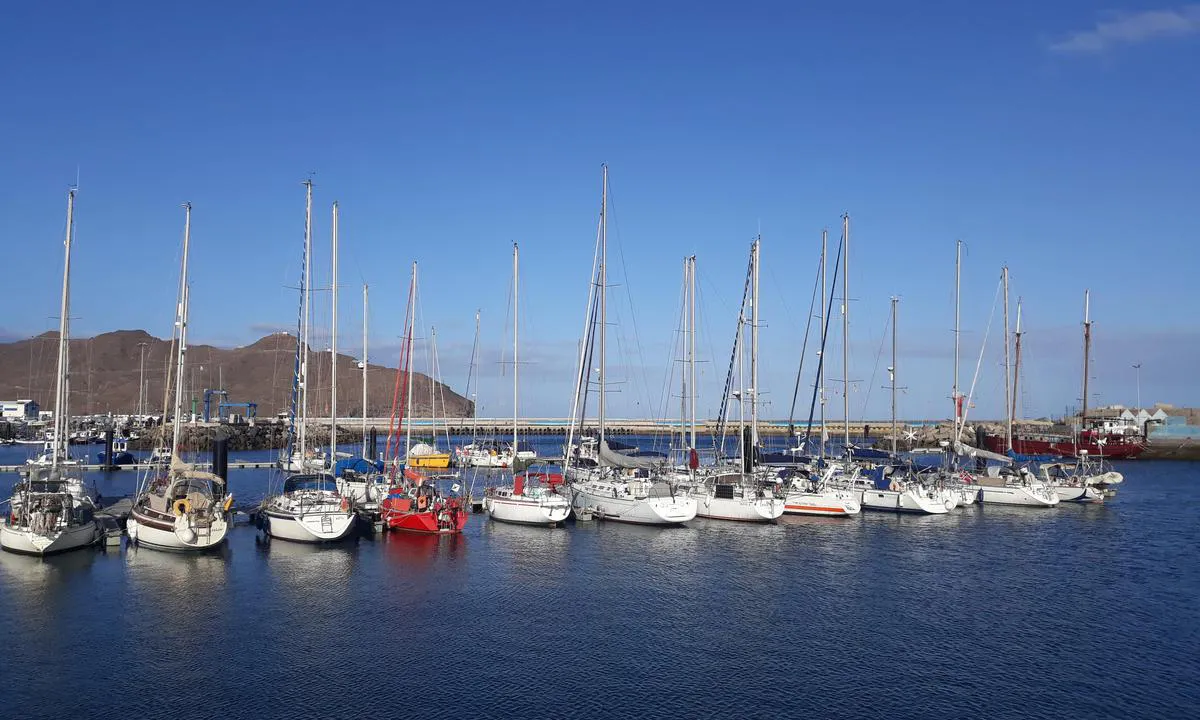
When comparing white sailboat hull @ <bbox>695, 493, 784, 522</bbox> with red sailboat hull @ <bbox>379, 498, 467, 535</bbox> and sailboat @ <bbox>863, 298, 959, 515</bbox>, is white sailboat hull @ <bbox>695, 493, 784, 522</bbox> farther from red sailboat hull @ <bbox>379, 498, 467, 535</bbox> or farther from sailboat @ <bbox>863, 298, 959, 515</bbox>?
red sailboat hull @ <bbox>379, 498, 467, 535</bbox>

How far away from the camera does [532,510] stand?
48969mm

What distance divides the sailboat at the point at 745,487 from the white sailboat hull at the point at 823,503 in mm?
1754

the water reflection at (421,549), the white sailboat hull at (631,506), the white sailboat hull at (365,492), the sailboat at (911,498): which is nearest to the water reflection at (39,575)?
the water reflection at (421,549)

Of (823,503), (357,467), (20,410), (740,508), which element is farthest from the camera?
(20,410)

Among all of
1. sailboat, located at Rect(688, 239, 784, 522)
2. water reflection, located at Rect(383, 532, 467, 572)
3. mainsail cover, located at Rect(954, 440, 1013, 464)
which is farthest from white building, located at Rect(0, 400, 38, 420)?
mainsail cover, located at Rect(954, 440, 1013, 464)

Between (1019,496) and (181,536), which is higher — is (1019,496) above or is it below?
above

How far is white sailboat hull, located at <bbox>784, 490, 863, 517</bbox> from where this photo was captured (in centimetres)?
5425

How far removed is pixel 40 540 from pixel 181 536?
18.7ft

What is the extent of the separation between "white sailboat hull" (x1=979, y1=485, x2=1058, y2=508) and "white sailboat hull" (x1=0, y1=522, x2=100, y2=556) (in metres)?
56.4

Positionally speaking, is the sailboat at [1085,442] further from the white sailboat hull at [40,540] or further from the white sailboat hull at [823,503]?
the white sailboat hull at [40,540]

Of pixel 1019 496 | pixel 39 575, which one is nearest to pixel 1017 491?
pixel 1019 496

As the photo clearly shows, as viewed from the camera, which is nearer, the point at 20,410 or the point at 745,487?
the point at 745,487

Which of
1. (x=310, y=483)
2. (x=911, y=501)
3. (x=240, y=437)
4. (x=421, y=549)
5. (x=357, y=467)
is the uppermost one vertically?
(x=357, y=467)

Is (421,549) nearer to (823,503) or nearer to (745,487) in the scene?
(745,487)
